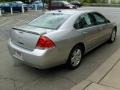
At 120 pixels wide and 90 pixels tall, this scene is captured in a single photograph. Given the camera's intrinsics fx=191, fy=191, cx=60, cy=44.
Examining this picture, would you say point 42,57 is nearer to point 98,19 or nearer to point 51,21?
point 51,21

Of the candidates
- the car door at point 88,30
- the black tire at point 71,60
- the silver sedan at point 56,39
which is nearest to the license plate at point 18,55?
the silver sedan at point 56,39

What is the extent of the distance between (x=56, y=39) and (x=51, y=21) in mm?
1001

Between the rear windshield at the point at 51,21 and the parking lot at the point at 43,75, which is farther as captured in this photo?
the rear windshield at the point at 51,21

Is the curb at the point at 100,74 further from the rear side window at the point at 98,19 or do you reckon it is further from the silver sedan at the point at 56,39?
the rear side window at the point at 98,19

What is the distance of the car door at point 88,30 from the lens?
5117 millimetres

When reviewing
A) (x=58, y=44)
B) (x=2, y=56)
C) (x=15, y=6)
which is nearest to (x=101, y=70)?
(x=58, y=44)

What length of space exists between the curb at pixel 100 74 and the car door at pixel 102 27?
79 cm

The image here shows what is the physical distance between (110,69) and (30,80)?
1988mm

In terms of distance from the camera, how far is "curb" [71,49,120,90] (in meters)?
4.03

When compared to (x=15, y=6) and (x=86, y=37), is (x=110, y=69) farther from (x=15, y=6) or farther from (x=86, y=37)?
(x=15, y=6)

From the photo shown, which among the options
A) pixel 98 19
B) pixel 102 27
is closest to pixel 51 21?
pixel 98 19

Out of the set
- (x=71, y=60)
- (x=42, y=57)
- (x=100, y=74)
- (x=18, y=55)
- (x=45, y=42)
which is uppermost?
(x=45, y=42)

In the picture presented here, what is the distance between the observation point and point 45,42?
13.5 ft

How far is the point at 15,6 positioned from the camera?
25.8 m
